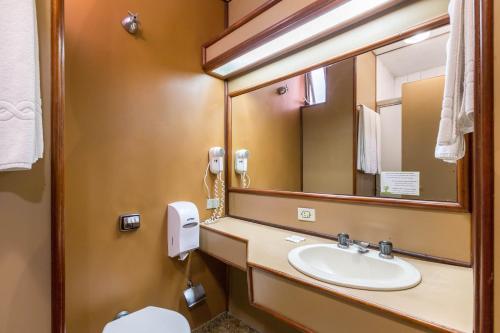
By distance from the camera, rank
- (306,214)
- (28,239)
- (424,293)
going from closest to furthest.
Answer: (424,293) < (28,239) < (306,214)

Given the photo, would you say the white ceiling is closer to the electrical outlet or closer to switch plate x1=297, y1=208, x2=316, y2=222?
switch plate x1=297, y1=208, x2=316, y2=222

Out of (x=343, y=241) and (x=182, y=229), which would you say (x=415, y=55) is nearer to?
(x=343, y=241)

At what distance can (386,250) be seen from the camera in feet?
3.77

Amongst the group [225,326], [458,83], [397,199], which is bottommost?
[225,326]

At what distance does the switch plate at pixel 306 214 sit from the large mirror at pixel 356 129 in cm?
12

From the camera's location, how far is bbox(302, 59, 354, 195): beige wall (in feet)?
4.80

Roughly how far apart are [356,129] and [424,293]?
886 millimetres

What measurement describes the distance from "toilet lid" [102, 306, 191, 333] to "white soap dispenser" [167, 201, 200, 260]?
37 centimetres

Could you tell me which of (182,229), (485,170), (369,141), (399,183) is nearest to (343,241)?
(399,183)

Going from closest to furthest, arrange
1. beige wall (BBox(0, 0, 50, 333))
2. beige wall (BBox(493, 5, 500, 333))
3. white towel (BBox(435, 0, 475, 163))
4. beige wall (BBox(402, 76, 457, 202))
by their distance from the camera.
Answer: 1. beige wall (BBox(493, 5, 500, 333))
2. white towel (BBox(435, 0, 475, 163))
3. beige wall (BBox(0, 0, 50, 333))
4. beige wall (BBox(402, 76, 457, 202))

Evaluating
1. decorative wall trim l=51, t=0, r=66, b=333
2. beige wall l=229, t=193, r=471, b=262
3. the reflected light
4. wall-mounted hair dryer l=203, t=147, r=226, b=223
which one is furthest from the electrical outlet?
the reflected light

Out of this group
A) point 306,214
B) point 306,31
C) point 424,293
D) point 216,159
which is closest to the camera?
point 424,293

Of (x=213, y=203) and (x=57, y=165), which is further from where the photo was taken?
(x=213, y=203)

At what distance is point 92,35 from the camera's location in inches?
53.8
